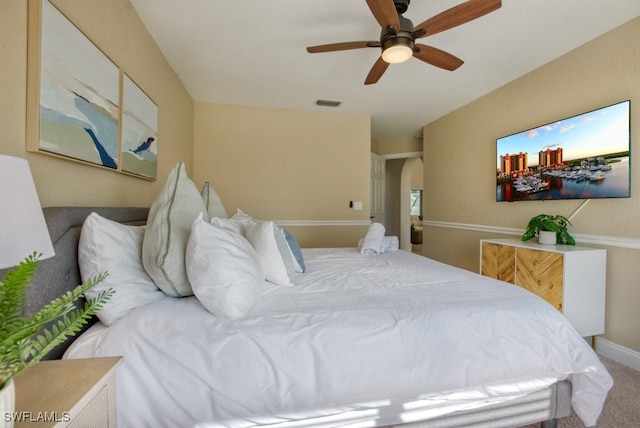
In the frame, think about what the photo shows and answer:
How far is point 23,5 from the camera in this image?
978mm

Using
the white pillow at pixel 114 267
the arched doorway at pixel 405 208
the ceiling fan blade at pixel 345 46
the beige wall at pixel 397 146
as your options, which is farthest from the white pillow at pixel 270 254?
the arched doorway at pixel 405 208

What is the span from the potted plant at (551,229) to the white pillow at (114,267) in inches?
111

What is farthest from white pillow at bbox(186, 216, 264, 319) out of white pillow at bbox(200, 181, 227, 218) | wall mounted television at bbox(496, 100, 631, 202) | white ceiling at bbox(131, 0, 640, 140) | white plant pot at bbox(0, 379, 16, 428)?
wall mounted television at bbox(496, 100, 631, 202)

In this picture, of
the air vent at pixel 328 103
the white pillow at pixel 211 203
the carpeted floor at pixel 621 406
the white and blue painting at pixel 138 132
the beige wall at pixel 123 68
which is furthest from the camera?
the air vent at pixel 328 103

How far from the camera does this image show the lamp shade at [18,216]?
0.53 meters

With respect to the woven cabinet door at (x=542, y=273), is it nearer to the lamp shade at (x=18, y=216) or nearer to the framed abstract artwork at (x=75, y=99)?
the lamp shade at (x=18, y=216)

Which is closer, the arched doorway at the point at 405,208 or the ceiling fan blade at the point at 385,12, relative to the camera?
the ceiling fan blade at the point at 385,12

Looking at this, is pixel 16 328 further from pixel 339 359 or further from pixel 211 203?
pixel 211 203

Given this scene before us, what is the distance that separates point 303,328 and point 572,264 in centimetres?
213

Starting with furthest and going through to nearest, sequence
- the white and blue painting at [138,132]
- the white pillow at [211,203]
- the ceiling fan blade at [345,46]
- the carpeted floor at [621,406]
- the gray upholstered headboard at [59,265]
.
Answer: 1. the white pillow at [211,203]
2. the ceiling fan blade at [345,46]
3. the white and blue painting at [138,132]
4. the carpeted floor at [621,406]
5. the gray upholstered headboard at [59,265]

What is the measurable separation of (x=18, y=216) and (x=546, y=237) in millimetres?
3060

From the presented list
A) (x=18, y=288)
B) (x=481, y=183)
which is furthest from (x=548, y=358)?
(x=481, y=183)

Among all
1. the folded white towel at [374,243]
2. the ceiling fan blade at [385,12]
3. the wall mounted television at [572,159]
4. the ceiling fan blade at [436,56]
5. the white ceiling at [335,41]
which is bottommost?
the folded white towel at [374,243]

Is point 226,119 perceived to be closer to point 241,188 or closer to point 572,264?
point 241,188
